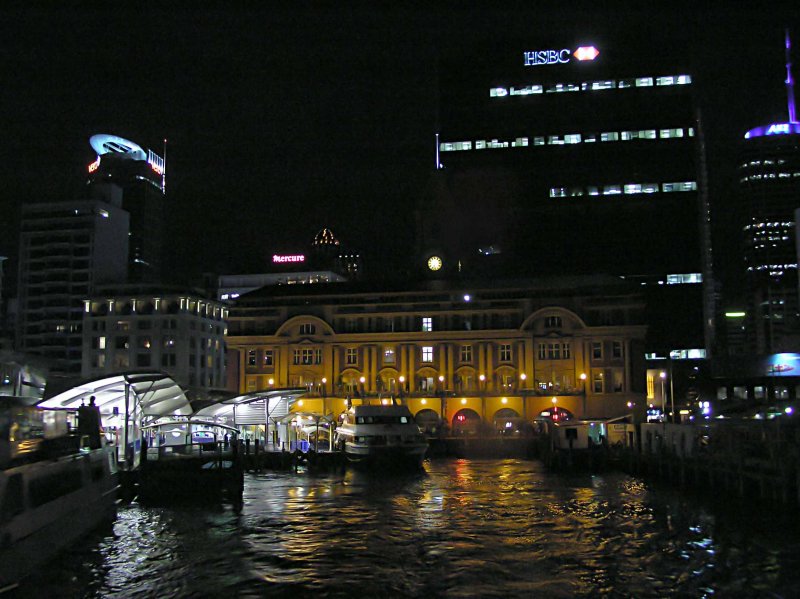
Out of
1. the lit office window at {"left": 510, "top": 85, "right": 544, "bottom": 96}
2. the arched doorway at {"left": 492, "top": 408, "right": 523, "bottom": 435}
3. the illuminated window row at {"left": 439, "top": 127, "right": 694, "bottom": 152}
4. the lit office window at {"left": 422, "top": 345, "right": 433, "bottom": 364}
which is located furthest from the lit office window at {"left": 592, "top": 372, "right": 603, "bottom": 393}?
the lit office window at {"left": 510, "top": 85, "right": 544, "bottom": 96}

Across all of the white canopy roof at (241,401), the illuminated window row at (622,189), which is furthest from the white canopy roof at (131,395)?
the illuminated window row at (622,189)

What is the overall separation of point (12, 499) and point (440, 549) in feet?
44.6

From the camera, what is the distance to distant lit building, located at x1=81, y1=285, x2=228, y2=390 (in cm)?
12350

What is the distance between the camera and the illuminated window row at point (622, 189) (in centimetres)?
13838

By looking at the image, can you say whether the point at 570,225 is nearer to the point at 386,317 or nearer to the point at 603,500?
the point at 386,317

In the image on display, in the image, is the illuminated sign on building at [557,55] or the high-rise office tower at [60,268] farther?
the illuminated sign on building at [557,55]

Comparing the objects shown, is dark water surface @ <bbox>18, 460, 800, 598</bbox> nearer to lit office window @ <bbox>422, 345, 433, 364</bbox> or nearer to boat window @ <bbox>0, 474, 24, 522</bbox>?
boat window @ <bbox>0, 474, 24, 522</bbox>

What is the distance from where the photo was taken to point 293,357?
337ft

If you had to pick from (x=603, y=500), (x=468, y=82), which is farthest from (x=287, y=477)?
(x=468, y=82)

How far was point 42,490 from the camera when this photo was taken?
24047 millimetres

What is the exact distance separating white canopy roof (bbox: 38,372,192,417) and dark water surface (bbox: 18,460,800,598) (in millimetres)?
6975

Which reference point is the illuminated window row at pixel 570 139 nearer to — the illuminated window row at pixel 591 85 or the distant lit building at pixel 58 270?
the illuminated window row at pixel 591 85

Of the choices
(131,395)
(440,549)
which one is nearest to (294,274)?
(131,395)

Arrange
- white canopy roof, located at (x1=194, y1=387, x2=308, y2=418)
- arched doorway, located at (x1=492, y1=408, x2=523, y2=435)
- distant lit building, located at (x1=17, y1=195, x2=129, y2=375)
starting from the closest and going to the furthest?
white canopy roof, located at (x1=194, y1=387, x2=308, y2=418) → arched doorway, located at (x1=492, y1=408, x2=523, y2=435) → distant lit building, located at (x1=17, y1=195, x2=129, y2=375)
